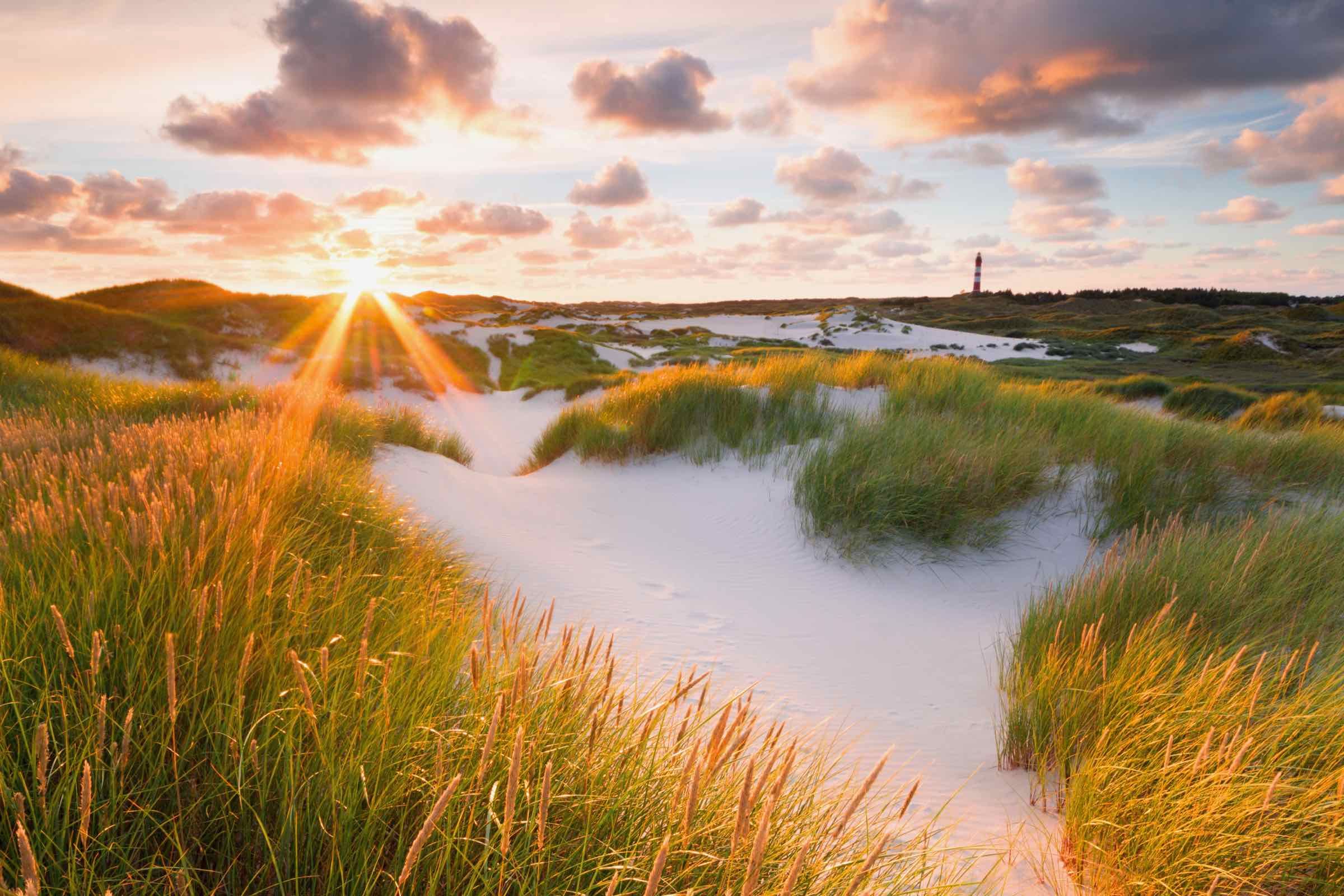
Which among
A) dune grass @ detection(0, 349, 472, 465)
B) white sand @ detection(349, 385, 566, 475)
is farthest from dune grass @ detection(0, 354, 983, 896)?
white sand @ detection(349, 385, 566, 475)

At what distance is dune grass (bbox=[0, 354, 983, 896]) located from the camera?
1.38 m

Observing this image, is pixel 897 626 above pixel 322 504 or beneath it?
beneath

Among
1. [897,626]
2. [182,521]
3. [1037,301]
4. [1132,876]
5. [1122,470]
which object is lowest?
[897,626]

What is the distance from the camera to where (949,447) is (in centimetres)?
693

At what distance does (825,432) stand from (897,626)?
13.1 ft

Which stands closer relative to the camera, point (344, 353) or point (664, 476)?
point (664, 476)

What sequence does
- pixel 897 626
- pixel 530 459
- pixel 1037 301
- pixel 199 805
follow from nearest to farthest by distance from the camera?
pixel 199 805, pixel 897 626, pixel 530 459, pixel 1037 301

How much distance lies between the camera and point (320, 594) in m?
2.73

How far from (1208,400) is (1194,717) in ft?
51.3

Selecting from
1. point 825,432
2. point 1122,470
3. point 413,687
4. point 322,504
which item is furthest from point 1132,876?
point 825,432

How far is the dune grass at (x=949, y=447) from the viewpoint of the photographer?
6398 millimetres

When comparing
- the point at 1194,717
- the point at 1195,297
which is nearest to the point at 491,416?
the point at 1194,717

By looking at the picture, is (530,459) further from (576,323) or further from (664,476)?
(576,323)

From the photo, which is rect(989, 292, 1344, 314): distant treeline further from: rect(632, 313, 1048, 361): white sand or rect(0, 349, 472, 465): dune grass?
rect(0, 349, 472, 465): dune grass
